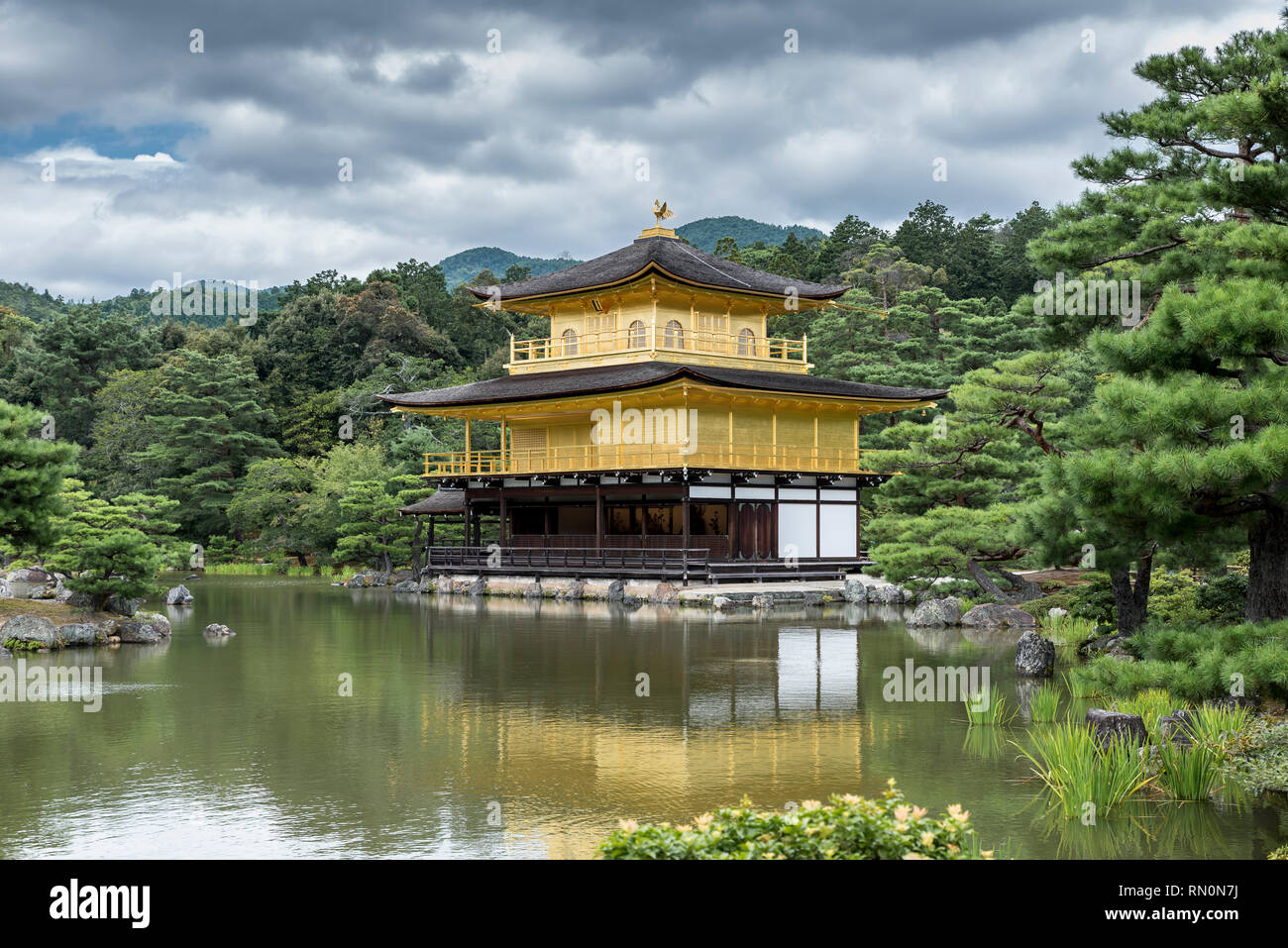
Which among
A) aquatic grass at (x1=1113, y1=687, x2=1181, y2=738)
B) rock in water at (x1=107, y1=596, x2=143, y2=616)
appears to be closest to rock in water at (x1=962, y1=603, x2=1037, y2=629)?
aquatic grass at (x1=1113, y1=687, x2=1181, y2=738)

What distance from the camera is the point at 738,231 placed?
17350 cm

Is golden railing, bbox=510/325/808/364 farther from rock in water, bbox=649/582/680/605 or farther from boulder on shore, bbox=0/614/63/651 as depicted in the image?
boulder on shore, bbox=0/614/63/651

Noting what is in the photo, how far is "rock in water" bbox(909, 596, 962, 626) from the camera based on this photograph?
24.3 metres

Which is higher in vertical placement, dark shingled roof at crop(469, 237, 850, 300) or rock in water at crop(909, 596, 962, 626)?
dark shingled roof at crop(469, 237, 850, 300)

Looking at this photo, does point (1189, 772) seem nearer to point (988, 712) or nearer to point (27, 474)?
point (988, 712)

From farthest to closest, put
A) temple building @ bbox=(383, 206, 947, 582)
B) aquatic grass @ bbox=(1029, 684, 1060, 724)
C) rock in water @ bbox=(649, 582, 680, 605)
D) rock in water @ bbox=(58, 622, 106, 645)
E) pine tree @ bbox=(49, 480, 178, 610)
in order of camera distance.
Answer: temple building @ bbox=(383, 206, 947, 582)
rock in water @ bbox=(649, 582, 680, 605)
pine tree @ bbox=(49, 480, 178, 610)
rock in water @ bbox=(58, 622, 106, 645)
aquatic grass @ bbox=(1029, 684, 1060, 724)

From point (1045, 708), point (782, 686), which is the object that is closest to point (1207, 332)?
point (1045, 708)

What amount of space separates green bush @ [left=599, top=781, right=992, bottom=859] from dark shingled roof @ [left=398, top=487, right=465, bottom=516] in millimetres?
33775

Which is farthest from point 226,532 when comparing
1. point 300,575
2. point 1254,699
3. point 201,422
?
point 1254,699

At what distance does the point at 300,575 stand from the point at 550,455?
13026 millimetres

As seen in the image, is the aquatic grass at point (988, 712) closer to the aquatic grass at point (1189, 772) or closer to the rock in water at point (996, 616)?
the aquatic grass at point (1189, 772)

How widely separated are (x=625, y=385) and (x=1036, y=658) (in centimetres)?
1824

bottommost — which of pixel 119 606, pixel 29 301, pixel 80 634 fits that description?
pixel 80 634

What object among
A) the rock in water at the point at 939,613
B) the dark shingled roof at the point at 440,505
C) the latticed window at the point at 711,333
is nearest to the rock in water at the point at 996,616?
the rock in water at the point at 939,613
